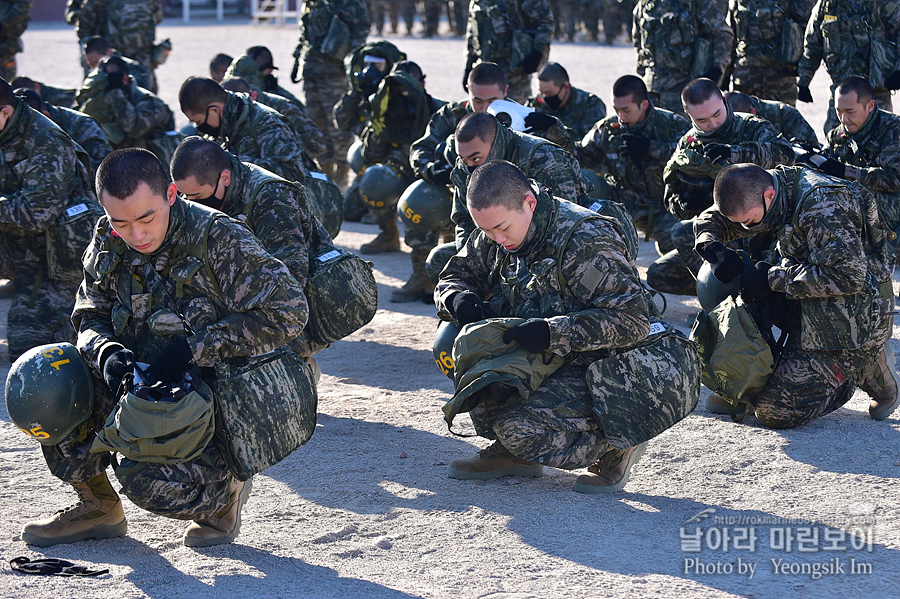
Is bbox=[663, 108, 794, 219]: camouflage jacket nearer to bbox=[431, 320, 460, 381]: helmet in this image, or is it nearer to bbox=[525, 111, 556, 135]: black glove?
bbox=[525, 111, 556, 135]: black glove

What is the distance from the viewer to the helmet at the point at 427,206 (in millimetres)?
7676

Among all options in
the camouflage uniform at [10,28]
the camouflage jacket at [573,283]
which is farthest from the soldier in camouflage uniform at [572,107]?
the camouflage uniform at [10,28]

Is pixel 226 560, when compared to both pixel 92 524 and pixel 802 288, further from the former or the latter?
pixel 802 288

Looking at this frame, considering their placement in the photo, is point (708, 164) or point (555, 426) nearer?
point (555, 426)

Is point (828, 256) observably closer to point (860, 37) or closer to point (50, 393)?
point (50, 393)

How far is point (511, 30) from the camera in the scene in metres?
11.5

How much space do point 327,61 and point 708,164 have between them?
262 inches

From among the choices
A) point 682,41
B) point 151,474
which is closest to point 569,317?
point 151,474

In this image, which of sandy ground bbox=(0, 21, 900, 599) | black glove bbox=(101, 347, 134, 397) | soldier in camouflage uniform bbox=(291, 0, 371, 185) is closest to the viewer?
sandy ground bbox=(0, 21, 900, 599)

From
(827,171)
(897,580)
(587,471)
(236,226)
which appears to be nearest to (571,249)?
(587,471)

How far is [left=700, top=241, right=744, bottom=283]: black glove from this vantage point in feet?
17.4

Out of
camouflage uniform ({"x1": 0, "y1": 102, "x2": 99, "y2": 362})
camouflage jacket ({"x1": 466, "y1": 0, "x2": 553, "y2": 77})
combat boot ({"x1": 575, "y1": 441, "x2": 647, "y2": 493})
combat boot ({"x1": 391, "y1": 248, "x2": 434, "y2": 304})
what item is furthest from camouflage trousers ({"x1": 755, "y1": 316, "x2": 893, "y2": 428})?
camouflage jacket ({"x1": 466, "y1": 0, "x2": 553, "y2": 77})

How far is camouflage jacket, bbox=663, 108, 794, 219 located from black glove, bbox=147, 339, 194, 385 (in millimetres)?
4144

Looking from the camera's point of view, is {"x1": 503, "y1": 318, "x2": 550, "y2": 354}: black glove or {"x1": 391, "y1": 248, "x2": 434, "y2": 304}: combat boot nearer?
{"x1": 503, "y1": 318, "x2": 550, "y2": 354}: black glove
